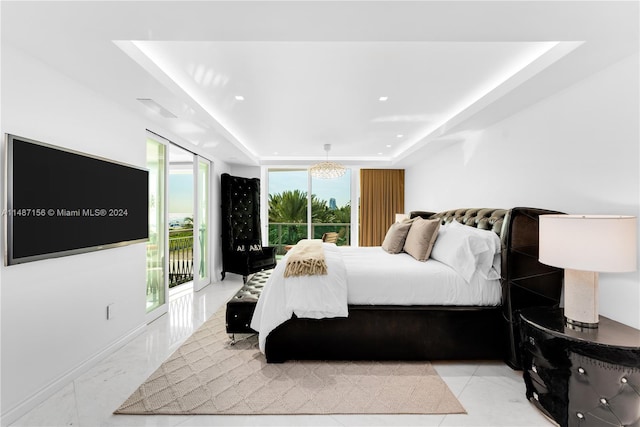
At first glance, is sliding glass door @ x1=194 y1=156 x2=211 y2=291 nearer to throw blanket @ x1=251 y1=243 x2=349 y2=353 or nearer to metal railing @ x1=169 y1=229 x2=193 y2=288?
metal railing @ x1=169 y1=229 x2=193 y2=288

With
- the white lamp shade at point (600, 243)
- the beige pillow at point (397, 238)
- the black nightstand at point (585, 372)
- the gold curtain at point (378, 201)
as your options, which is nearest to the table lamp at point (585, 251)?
the white lamp shade at point (600, 243)

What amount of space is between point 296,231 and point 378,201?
198 cm

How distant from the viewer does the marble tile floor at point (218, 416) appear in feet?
5.84

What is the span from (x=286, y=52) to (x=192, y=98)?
1272 mm

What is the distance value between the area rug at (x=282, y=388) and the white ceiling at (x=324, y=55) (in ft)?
7.19

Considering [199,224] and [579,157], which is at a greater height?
[579,157]

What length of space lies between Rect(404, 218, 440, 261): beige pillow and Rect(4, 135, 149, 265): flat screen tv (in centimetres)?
274

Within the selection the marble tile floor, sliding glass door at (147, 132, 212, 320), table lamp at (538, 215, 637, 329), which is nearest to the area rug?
the marble tile floor

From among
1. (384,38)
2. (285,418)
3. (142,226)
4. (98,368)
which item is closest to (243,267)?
(142,226)

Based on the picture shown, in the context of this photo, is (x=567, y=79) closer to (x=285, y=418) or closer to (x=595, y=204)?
(x=595, y=204)

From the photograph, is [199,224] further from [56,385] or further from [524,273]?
[524,273]

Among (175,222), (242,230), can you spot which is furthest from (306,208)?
(175,222)

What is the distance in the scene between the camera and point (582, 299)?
1.76 meters

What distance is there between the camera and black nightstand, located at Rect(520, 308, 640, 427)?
1509 millimetres
